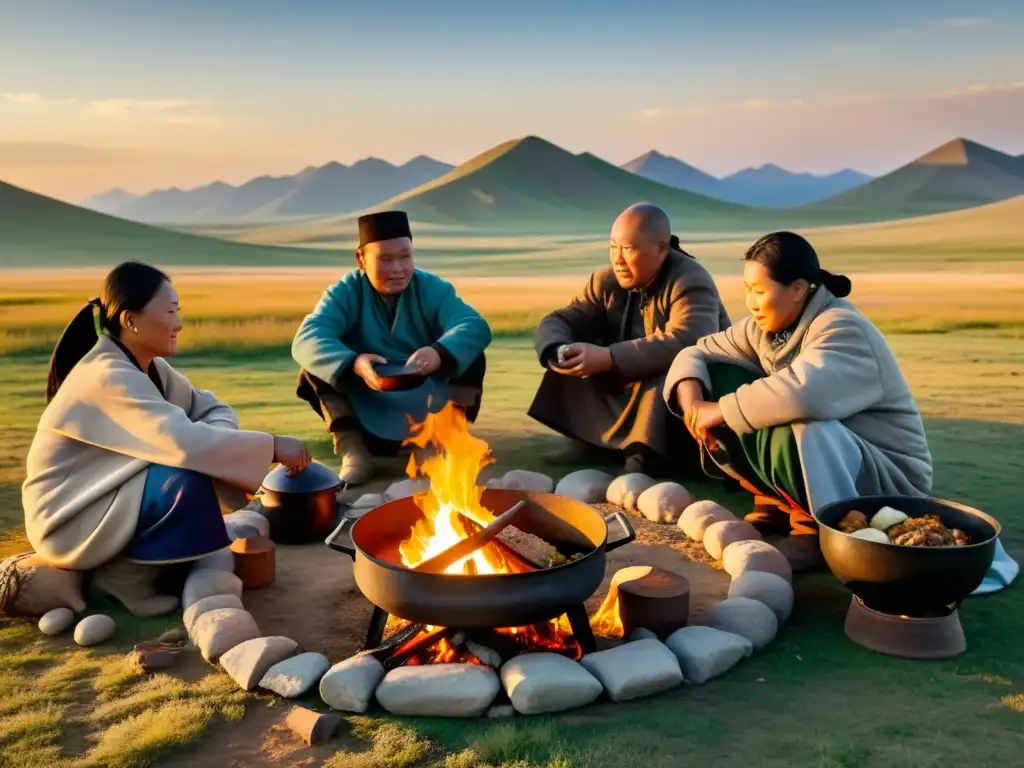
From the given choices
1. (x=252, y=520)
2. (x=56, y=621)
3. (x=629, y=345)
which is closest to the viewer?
(x=56, y=621)

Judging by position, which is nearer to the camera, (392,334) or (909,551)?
(909,551)

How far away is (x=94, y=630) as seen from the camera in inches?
148

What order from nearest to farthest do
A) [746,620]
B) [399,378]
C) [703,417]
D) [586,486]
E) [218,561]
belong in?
[746,620]
[218,561]
[703,417]
[586,486]
[399,378]

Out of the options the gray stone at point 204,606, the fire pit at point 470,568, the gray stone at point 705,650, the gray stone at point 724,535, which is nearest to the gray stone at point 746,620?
the gray stone at point 705,650

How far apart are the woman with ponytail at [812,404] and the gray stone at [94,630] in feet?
8.71

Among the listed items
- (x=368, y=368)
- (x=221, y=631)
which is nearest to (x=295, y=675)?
(x=221, y=631)

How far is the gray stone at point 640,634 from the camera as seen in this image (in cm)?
359

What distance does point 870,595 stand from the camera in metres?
3.53

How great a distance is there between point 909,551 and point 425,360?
3164mm

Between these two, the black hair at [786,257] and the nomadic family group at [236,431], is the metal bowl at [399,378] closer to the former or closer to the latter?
the nomadic family group at [236,431]

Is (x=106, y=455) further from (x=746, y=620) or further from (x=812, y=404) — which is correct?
(x=812, y=404)

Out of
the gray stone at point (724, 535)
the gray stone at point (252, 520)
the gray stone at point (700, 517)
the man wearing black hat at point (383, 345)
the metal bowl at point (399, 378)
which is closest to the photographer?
the gray stone at point (724, 535)

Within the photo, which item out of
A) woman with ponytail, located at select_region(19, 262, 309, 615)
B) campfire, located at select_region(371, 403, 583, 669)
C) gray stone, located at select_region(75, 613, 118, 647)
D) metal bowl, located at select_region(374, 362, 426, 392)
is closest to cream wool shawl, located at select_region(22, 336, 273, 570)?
woman with ponytail, located at select_region(19, 262, 309, 615)

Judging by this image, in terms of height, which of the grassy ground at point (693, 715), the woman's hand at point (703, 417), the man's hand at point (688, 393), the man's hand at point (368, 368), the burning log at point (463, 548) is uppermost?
the man's hand at point (368, 368)
